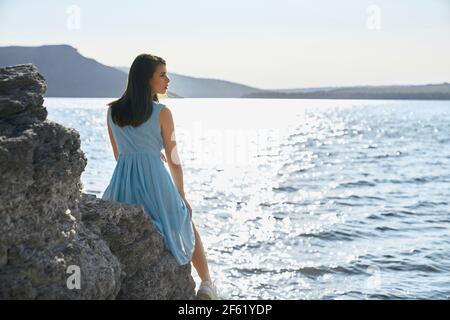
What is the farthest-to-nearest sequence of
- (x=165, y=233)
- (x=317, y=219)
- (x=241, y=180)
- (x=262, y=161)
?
1. (x=262, y=161)
2. (x=241, y=180)
3. (x=317, y=219)
4. (x=165, y=233)

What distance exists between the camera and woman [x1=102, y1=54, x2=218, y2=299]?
14.6 ft

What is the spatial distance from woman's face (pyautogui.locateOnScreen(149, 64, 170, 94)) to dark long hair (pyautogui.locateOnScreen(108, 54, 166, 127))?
0.10 feet

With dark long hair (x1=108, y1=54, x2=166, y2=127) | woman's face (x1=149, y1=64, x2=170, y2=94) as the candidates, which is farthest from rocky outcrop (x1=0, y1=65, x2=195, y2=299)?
woman's face (x1=149, y1=64, x2=170, y2=94)

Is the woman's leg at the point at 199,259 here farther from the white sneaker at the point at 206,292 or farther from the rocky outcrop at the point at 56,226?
the rocky outcrop at the point at 56,226

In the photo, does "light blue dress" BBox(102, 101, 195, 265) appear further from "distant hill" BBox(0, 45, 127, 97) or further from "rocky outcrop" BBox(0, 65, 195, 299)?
"distant hill" BBox(0, 45, 127, 97)

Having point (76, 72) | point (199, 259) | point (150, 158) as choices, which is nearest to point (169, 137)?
point (150, 158)

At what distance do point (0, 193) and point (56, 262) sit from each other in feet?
1.73

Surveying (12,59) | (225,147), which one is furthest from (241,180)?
(12,59)

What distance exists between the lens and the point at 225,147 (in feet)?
155

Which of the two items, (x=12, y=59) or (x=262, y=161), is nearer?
(x=262, y=161)

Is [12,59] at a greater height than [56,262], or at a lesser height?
greater

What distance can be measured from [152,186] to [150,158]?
23cm
